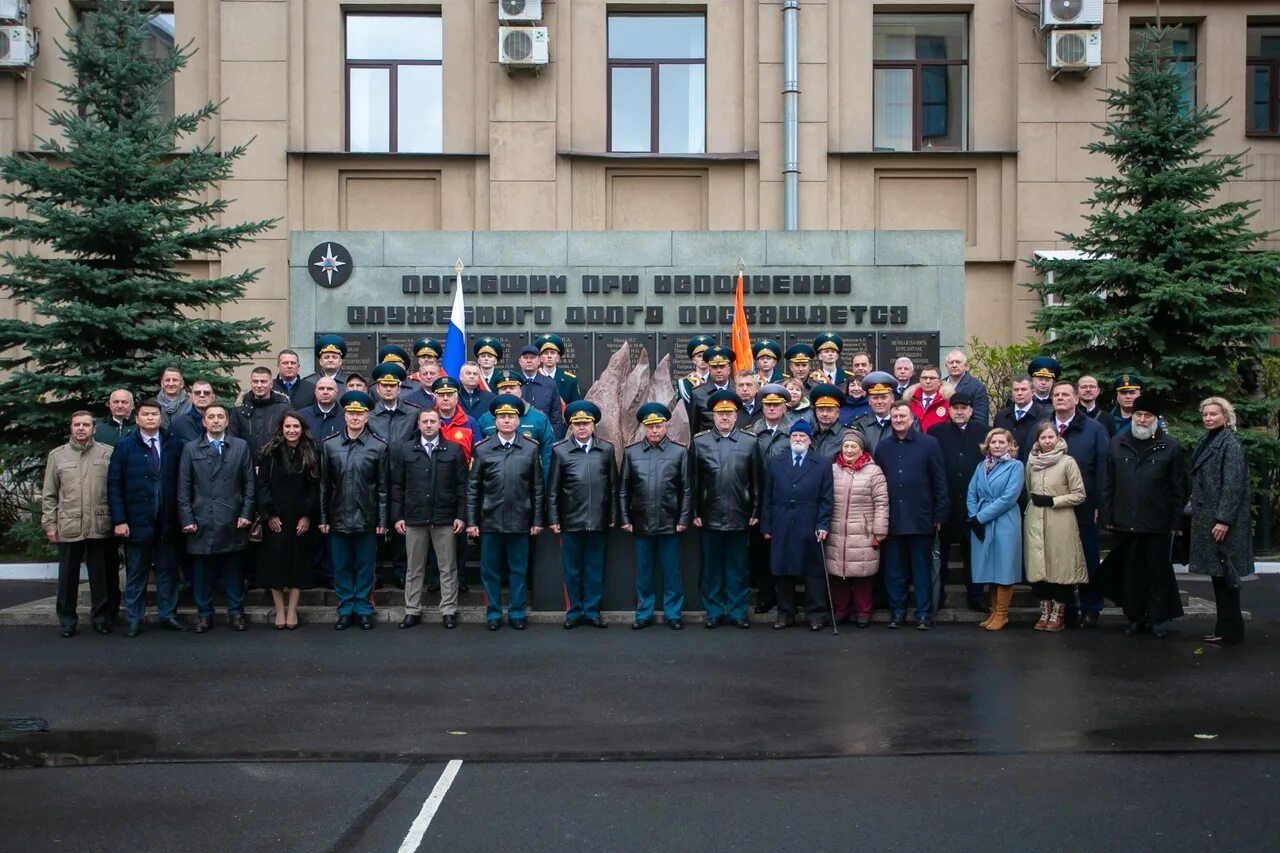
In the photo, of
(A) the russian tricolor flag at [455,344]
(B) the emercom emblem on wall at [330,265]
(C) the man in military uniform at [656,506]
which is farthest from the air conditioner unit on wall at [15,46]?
(C) the man in military uniform at [656,506]

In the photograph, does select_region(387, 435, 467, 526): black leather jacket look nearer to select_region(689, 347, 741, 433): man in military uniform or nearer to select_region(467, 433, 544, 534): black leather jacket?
select_region(467, 433, 544, 534): black leather jacket

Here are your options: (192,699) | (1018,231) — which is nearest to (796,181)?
(1018,231)

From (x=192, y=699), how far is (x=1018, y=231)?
14.6 metres

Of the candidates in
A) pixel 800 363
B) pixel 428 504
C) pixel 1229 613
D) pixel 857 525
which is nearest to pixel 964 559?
pixel 857 525

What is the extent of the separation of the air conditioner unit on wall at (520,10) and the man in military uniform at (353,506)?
31.6 feet

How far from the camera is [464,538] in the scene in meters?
11.9

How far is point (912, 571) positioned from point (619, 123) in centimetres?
1089

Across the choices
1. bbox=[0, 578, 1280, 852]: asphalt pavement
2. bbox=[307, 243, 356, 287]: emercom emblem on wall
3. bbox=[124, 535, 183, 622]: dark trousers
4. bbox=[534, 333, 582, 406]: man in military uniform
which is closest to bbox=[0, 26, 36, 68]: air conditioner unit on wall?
bbox=[307, 243, 356, 287]: emercom emblem on wall

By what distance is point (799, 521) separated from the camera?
1119cm

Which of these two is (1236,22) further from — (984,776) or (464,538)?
(984,776)

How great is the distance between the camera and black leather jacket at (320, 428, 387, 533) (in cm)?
1135

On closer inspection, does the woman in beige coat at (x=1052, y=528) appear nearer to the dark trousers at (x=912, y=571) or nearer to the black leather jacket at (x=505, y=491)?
the dark trousers at (x=912, y=571)

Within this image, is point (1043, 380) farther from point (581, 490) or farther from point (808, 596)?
point (581, 490)

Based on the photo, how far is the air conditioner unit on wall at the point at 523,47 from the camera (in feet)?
64.1
